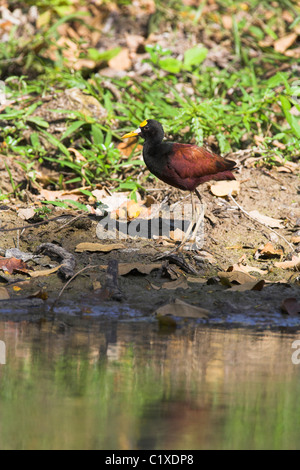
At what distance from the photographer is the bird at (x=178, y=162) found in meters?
6.26

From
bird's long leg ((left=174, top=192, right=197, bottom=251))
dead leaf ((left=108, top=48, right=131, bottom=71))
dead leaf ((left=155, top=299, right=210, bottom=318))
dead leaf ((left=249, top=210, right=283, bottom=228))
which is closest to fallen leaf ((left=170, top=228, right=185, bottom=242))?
bird's long leg ((left=174, top=192, right=197, bottom=251))

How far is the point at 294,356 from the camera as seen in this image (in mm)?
3689

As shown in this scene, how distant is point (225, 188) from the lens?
710 centimetres

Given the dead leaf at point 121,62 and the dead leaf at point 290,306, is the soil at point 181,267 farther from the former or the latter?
the dead leaf at point 121,62

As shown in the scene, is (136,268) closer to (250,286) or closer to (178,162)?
(250,286)

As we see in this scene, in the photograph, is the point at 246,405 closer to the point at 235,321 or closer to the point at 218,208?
the point at 235,321

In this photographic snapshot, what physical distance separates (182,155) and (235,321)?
2260mm

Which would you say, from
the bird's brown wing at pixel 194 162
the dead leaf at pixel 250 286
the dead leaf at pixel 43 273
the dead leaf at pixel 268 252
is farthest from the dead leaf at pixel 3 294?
the dead leaf at pixel 268 252

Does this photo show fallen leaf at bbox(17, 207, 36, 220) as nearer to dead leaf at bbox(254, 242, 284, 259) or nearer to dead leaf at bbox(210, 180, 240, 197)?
dead leaf at bbox(210, 180, 240, 197)

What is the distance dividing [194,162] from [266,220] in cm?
99

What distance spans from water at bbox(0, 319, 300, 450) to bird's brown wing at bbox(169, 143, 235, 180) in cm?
230

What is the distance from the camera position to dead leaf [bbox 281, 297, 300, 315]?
465cm

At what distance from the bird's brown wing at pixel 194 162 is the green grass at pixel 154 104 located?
90 centimetres

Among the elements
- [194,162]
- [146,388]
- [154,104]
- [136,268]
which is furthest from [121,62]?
[146,388]
